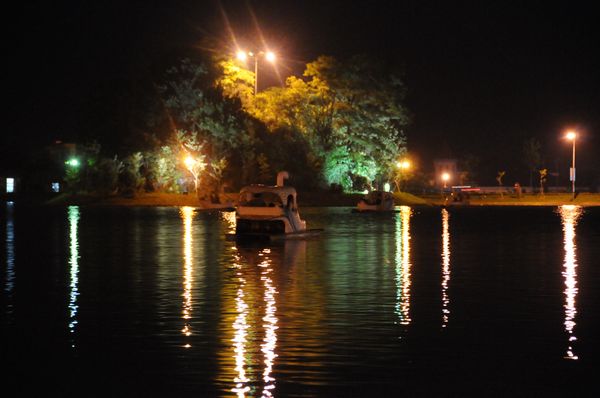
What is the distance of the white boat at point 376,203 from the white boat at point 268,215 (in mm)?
28360

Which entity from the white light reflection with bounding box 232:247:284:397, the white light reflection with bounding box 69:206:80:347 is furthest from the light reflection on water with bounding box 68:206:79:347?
the white light reflection with bounding box 232:247:284:397

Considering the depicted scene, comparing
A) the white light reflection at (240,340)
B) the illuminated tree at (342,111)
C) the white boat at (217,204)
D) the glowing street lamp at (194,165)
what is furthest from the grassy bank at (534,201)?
the white light reflection at (240,340)

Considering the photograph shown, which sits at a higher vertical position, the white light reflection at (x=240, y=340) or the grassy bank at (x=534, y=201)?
the grassy bank at (x=534, y=201)

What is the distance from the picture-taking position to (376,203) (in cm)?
6109

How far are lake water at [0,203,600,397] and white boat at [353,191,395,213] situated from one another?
31.3 meters

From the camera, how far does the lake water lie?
10.3 meters

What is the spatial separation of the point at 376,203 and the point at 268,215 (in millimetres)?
29935

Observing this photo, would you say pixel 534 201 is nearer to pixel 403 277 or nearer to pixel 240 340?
pixel 403 277

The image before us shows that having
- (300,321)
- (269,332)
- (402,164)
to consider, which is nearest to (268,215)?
(300,321)

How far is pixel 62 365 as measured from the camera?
11.1 m

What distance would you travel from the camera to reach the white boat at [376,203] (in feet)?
198

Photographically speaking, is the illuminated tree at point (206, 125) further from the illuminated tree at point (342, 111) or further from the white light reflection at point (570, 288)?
the white light reflection at point (570, 288)

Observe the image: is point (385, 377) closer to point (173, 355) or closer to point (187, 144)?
point (173, 355)

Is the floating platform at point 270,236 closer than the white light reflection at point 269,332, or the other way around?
the white light reflection at point 269,332
